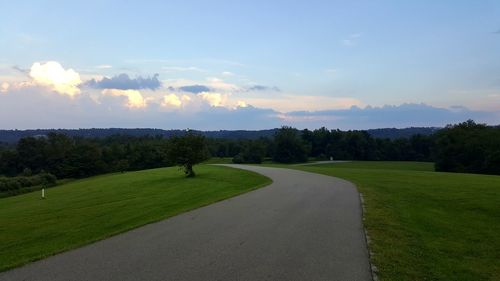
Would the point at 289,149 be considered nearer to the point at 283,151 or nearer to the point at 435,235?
the point at 283,151

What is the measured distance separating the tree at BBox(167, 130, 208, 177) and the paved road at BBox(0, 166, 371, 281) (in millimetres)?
19788

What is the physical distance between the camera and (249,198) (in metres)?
17.6

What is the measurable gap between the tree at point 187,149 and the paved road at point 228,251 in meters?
19.8

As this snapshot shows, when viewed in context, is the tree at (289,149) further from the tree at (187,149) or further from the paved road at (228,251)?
the paved road at (228,251)

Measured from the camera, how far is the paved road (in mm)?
7105

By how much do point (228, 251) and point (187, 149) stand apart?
2516 centimetres

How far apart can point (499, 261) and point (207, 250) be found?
563 centimetres

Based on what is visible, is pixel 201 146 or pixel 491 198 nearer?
pixel 491 198

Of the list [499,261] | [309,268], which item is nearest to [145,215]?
[309,268]

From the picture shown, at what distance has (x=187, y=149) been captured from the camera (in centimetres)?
3328

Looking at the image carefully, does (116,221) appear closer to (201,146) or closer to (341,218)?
(341,218)

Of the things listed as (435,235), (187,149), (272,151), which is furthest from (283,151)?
(435,235)

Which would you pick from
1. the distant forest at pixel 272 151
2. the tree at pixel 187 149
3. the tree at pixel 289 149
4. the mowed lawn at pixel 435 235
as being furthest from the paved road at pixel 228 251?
the tree at pixel 289 149

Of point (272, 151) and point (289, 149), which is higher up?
point (289, 149)
